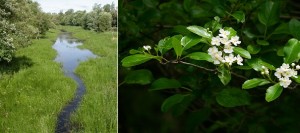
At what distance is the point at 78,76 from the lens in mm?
1694

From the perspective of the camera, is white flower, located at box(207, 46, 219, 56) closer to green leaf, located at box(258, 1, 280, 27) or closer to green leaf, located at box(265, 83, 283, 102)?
green leaf, located at box(265, 83, 283, 102)

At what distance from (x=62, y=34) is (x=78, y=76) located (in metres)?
0.17

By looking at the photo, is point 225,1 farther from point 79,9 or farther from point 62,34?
point 62,34

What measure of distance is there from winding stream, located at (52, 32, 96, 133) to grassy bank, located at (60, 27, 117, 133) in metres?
0.02

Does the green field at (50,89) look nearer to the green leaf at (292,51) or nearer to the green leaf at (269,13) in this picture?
the green leaf at (269,13)

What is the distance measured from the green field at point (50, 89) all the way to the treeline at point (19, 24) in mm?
28

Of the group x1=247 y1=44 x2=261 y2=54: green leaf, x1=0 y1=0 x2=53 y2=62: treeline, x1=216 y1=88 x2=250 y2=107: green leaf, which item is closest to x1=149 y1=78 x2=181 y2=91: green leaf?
x1=216 y1=88 x2=250 y2=107: green leaf

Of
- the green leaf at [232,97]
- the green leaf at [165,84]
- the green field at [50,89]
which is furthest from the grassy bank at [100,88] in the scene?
the green leaf at [232,97]

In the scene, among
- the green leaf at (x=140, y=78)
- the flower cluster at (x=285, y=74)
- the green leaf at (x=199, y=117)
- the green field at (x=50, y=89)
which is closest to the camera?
the flower cluster at (x=285, y=74)

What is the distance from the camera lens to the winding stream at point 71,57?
65.7 inches

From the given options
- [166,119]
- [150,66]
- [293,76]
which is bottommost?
[166,119]

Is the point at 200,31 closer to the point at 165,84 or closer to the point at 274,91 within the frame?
the point at 274,91

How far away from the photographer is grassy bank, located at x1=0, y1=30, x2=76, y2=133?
161 cm

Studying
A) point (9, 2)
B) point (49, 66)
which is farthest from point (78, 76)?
point (9, 2)
